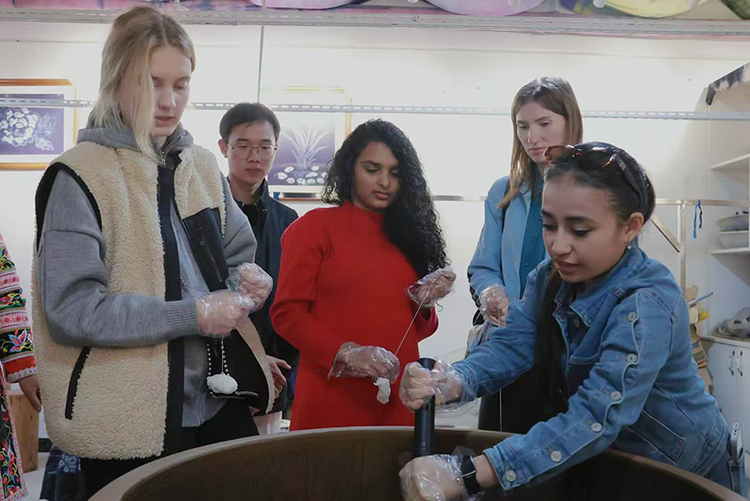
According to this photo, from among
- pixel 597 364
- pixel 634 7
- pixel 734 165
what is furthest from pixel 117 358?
pixel 734 165

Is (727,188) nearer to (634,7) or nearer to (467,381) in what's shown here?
(634,7)

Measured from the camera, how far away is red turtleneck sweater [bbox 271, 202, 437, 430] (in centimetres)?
144

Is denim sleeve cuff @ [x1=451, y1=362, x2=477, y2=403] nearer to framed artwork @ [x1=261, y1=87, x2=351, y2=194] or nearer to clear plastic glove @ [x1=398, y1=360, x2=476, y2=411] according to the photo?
clear plastic glove @ [x1=398, y1=360, x2=476, y2=411]

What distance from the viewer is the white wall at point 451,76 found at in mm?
3910

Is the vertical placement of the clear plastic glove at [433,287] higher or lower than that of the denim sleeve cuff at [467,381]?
higher

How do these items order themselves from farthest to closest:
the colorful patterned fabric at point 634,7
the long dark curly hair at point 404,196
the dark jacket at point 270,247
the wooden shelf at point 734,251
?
the wooden shelf at point 734,251 < the colorful patterned fabric at point 634,7 < the dark jacket at point 270,247 < the long dark curly hair at point 404,196

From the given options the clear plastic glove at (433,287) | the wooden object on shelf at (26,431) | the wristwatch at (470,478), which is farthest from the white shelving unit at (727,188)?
the wooden object on shelf at (26,431)

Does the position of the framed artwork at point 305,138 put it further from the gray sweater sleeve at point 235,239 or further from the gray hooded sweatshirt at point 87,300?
the gray hooded sweatshirt at point 87,300

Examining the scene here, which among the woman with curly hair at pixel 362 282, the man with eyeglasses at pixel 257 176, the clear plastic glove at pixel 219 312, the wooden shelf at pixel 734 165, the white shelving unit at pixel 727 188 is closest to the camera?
the clear plastic glove at pixel 219 312

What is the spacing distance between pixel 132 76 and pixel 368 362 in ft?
2.22

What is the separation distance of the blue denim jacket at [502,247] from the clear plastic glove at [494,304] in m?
0.07

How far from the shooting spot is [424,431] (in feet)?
2.97

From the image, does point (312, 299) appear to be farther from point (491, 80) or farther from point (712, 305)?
point (712, 305)

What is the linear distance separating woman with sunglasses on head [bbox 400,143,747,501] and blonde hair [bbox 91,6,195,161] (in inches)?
24.5
